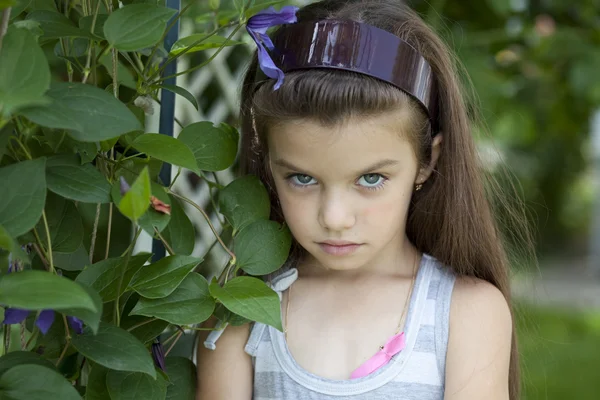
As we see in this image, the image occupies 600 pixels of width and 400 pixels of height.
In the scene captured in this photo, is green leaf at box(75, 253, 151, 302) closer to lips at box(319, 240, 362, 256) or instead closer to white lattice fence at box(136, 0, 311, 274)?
lips at box(319, 240, 362, 256)

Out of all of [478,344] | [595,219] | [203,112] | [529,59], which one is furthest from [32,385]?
[595,219]

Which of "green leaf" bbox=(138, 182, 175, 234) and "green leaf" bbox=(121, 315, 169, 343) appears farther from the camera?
"green leaf" bbox=(121, 315, 169, 343)

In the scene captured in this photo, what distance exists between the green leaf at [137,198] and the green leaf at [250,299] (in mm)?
257

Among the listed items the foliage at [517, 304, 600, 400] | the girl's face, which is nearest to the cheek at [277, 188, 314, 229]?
the girl's face

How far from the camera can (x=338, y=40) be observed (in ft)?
3.81

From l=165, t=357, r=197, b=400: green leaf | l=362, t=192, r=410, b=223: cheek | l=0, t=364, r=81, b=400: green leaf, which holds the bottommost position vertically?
l=165, t=357, r=197, b=400: green leaf

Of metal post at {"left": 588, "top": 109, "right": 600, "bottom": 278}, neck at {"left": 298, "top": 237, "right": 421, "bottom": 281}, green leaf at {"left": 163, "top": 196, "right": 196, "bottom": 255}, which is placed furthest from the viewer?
metal post at {"left": 588, "top": 109, "right": 600, "bottom": 278}

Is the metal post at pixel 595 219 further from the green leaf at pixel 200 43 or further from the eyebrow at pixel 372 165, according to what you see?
the green leaf at pixel 200 43

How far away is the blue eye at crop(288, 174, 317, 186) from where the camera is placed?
1184mm

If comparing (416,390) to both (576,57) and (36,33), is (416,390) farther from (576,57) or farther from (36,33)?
(576,57)

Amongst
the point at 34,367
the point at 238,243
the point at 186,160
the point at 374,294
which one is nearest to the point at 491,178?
the point at 374,294

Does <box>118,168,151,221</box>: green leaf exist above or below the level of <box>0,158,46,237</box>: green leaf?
above

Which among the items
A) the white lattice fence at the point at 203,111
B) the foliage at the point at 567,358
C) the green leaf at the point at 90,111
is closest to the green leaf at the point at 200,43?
the green leaf at the point at 90,111

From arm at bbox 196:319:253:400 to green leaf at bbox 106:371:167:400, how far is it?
0.99 feet
